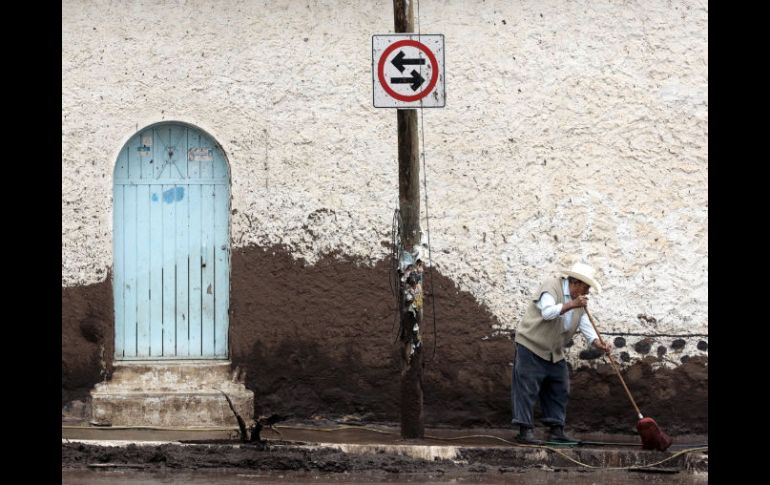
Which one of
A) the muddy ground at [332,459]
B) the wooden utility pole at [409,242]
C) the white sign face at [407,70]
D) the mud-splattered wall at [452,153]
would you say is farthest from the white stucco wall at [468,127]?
→ the muddy ground at [332,459]

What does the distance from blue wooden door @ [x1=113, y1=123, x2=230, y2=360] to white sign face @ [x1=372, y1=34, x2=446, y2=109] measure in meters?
2.01

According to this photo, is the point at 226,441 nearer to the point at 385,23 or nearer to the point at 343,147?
the point at 343,147

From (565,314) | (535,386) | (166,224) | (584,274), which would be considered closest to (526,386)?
(535,386)

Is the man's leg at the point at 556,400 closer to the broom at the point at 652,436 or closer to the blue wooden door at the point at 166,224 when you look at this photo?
the broom at the point at 652,436

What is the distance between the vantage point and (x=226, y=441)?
854 cm

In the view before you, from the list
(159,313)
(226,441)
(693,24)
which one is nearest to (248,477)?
(226,441)

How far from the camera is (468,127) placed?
9.49 m

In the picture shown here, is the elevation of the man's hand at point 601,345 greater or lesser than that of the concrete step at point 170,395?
greater

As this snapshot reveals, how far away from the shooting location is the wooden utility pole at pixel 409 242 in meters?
8.47

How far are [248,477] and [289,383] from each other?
71.0 inches

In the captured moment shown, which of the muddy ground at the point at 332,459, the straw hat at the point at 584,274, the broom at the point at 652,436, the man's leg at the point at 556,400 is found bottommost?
the muddy ground at the point at 332,459

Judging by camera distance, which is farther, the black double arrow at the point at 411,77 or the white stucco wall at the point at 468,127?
the white stucco wall at the point at 468,127

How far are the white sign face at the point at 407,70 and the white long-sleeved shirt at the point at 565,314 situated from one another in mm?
1830

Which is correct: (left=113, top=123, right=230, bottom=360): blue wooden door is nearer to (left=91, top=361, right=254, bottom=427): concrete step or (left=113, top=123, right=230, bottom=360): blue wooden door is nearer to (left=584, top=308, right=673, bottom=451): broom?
(left=91, top=361, right=254, bottom=427): concrete step
